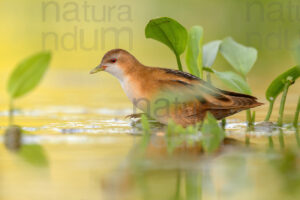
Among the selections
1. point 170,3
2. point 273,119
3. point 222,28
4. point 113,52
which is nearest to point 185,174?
point 113,52

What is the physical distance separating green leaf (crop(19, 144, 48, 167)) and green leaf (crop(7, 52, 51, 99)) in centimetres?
41

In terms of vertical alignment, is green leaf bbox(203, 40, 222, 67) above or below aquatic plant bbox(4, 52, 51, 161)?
above

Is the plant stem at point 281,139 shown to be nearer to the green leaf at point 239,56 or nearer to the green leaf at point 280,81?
the green leaf at point 280,81

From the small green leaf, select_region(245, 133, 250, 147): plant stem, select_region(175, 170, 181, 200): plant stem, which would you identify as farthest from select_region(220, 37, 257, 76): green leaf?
select_region(175, 170, 181, 200): plant stem

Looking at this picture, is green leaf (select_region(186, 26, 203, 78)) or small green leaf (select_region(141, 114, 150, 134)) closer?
small green leaf (select_region(141, 114, 150, 134))

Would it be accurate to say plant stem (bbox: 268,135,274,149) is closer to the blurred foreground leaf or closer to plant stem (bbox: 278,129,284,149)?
plant stem (bbox: 278,129,284,149)

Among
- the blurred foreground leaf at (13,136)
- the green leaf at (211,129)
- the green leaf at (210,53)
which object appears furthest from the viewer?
the green leaf at (210,53)

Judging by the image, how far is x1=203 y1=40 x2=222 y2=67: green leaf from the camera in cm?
455

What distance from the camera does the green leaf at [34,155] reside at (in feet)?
9.58

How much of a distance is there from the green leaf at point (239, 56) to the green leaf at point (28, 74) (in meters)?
1.55

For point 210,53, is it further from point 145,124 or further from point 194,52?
point 145,124

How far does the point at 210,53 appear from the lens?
15.1 feet

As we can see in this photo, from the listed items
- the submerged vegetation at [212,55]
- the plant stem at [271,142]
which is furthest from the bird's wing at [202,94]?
the plant stem at [271,142]

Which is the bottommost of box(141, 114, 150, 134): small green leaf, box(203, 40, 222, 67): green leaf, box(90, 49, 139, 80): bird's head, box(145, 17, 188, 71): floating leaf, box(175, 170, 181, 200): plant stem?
box(175, 170, 181, 200): plant stem
